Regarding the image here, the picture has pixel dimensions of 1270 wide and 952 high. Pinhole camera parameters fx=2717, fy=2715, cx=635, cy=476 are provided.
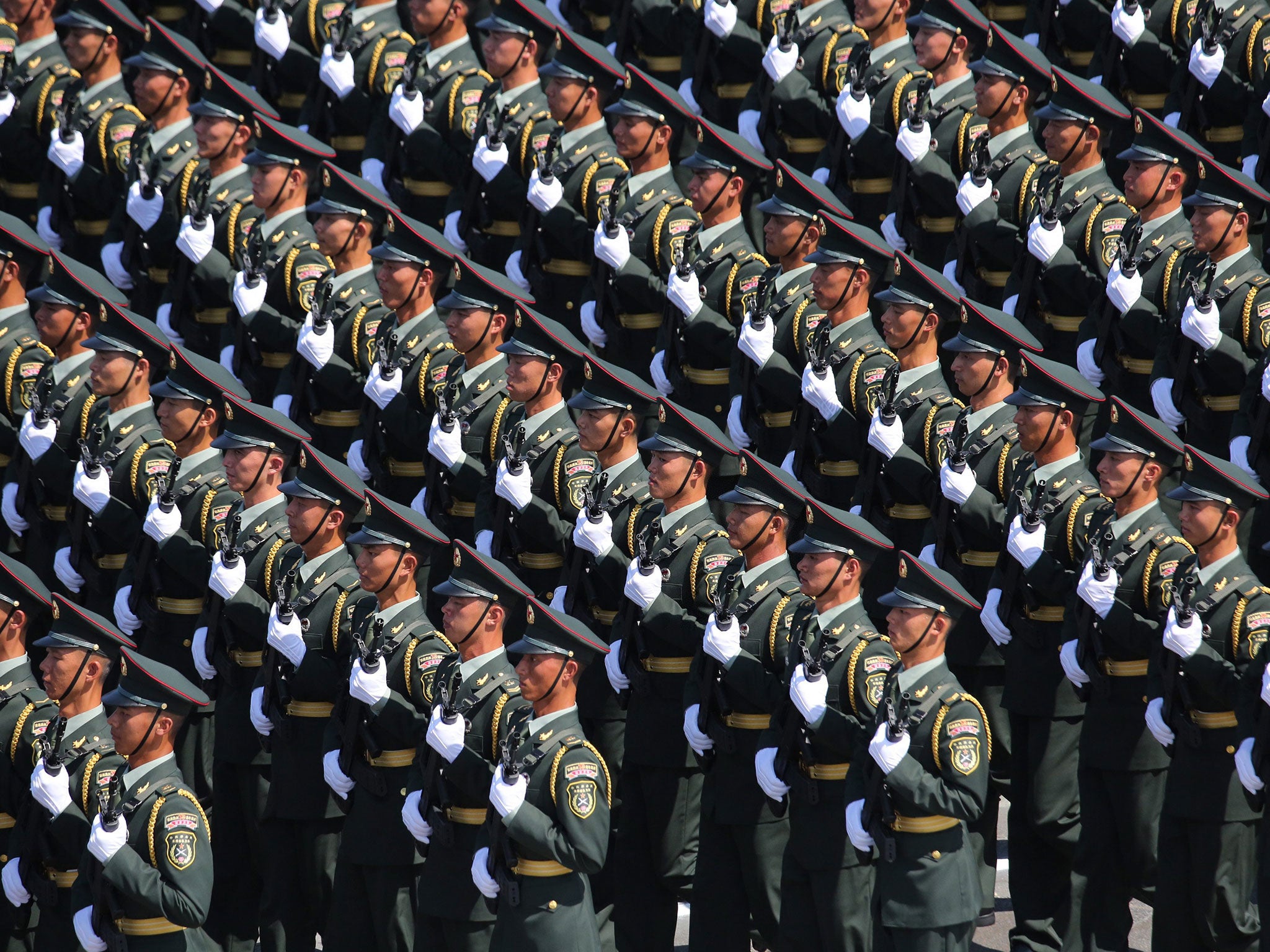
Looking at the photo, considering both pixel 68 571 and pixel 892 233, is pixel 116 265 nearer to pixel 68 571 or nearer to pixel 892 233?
pixel 68 571

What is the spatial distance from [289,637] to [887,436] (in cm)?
307

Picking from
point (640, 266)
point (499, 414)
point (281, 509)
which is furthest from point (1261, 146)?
point (281, 509)

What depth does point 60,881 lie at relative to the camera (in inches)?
489

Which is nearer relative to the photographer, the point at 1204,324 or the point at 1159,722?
the point at 1159,722

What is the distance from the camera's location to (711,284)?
47.4ft

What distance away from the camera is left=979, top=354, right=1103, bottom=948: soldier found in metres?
12.5

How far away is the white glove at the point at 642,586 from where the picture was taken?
12.6m

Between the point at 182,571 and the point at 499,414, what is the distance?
1.81 metres

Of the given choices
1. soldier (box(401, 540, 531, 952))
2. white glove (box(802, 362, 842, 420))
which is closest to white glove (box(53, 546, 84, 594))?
soldier (box(401, 540, 531, 952))

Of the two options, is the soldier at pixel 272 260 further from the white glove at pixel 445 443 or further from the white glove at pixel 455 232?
the white glove at pixel 445 443

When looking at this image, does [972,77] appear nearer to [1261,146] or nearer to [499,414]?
[1261,146]

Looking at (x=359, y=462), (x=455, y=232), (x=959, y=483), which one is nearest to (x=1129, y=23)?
(x=959, y=483)

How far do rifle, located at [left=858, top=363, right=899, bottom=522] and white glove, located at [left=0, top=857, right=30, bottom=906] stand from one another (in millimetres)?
4459

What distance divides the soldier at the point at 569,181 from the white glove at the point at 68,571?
2.94 m
